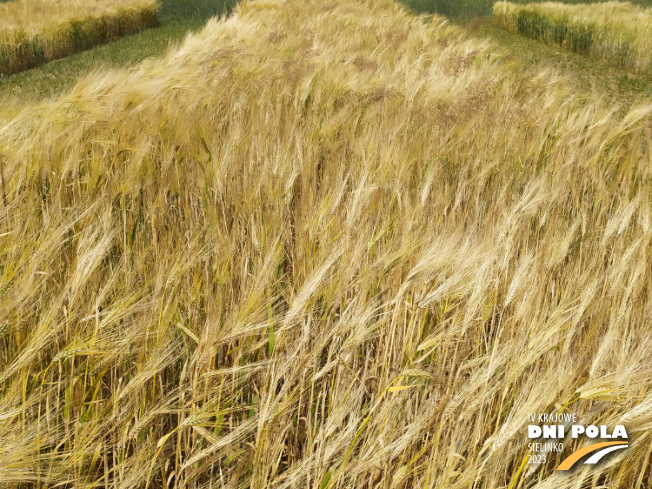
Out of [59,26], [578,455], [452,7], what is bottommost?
[578,455]

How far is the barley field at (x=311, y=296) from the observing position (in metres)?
0.71

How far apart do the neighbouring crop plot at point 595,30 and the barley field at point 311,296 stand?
609 centimetres

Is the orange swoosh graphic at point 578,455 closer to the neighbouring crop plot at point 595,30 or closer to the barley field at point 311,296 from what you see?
the barley field at point 311,296

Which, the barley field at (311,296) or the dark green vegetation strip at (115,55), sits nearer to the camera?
the barley field at (311,296)

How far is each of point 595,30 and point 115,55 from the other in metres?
8.08

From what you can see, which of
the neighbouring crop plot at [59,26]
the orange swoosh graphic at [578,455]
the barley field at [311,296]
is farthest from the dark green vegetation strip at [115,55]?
Result: the orange swoosh graphic at [578,455]

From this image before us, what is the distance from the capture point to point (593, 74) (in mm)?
6312

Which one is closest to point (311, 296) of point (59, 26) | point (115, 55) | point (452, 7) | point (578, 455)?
point (578, 455)

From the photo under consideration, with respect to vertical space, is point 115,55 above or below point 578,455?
above

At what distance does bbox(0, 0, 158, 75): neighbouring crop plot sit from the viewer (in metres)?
7.09

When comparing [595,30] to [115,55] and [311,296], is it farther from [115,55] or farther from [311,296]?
[311,296]

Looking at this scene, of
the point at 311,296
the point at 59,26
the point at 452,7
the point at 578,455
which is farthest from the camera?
the point at 452,7

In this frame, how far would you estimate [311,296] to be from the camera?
0.89 meters

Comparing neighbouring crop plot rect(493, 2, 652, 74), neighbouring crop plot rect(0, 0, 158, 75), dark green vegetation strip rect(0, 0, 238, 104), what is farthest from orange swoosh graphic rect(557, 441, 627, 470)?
neighbouring crop plot rect(0, 0, 158, 75)
